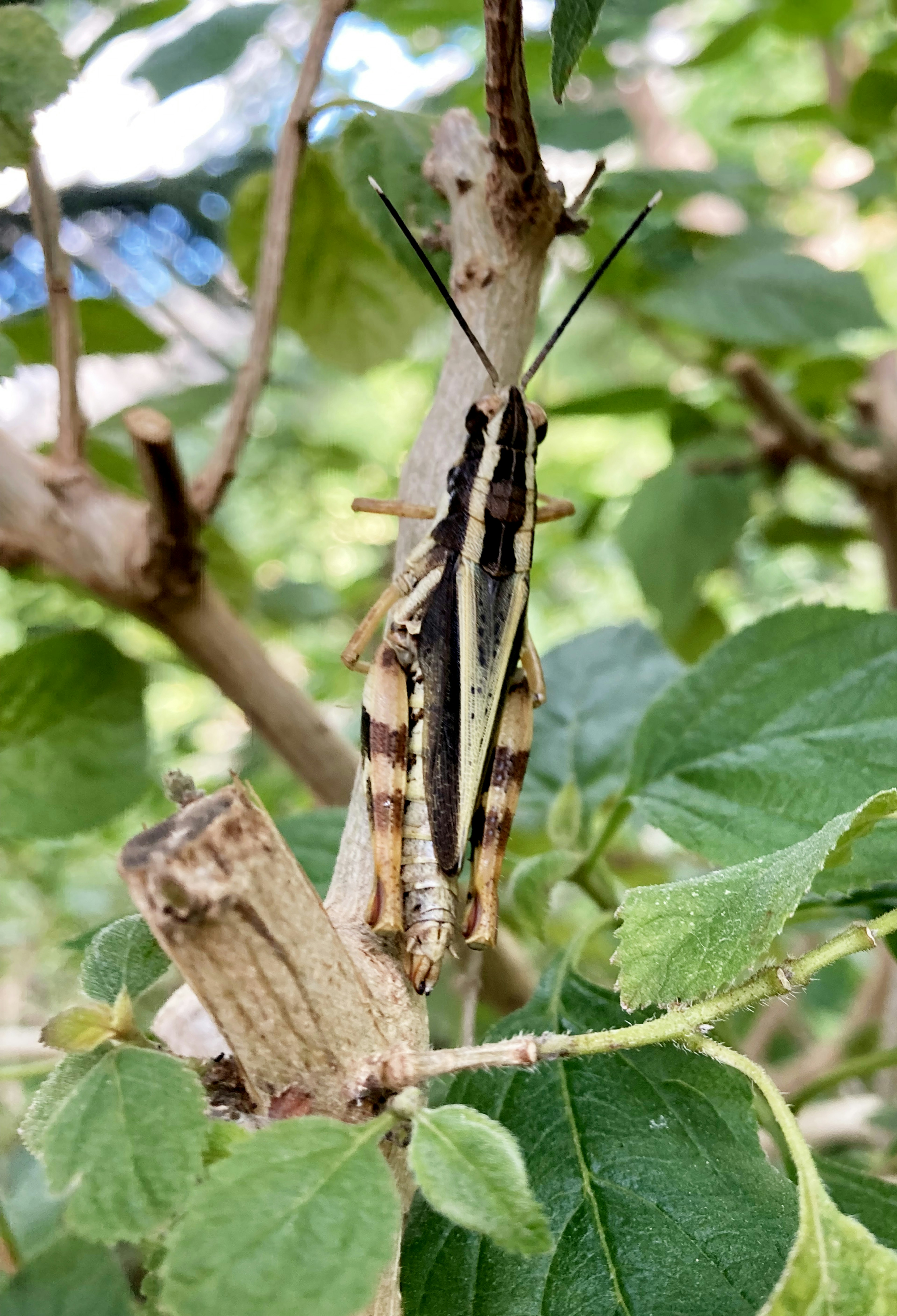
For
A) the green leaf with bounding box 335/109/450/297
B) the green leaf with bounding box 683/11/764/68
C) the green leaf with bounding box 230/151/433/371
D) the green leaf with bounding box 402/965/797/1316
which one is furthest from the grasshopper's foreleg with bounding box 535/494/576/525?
the green leaf with bounding box 683/11/764/68

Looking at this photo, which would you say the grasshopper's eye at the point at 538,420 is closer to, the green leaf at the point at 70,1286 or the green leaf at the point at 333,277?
the green leaf at the point at 333,277

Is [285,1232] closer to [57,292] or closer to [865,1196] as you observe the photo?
[865,1196]

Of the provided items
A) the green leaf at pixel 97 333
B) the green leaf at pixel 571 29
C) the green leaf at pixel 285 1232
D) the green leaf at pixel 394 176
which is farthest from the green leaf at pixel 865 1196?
the green leaf at pixel 97 333

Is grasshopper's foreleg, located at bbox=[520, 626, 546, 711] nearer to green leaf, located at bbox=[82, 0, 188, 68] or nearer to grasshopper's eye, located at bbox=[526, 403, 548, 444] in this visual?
grasshopper's eye, located at bbox=[526, 403, 548, 444]

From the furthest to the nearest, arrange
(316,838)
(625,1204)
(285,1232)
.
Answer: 1. (316,838)
2. (625,1204)
3. (285,1232)

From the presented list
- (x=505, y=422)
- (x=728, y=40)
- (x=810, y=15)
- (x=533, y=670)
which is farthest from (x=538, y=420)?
(x=810, y=15)

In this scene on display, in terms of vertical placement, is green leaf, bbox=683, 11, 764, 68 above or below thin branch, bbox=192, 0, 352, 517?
above
